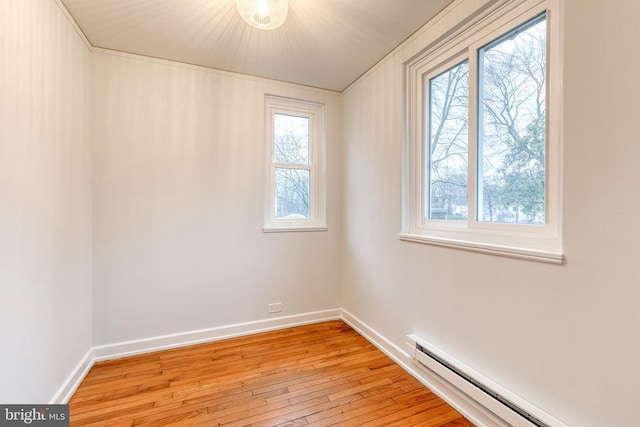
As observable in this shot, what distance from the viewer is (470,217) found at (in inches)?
70.3

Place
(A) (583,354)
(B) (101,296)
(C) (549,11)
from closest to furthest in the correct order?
(A) (583,354), (C) (549,11), (B) (101,296)

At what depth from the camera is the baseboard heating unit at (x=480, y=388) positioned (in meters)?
1.33

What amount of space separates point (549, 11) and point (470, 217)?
1.11 meters

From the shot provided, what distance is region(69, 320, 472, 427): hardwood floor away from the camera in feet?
5.44

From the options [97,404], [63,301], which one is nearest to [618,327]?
[97,404]

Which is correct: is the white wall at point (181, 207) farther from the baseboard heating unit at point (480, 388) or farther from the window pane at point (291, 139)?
the baseboard heating unit at point (480, 388)

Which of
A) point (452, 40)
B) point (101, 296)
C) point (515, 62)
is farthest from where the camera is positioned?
point (101, 296)

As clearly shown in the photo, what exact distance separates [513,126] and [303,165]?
1.97m

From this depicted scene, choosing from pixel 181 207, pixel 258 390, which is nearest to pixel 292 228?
pixel 181 207

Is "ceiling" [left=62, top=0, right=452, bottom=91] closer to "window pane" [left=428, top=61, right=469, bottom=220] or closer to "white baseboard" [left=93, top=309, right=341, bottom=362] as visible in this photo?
"window pane" [left=428, top=61, right=469, bottom=220]

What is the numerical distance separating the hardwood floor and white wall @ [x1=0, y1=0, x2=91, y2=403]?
0.36 meters

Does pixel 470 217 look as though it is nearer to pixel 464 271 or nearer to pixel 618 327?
pixel 464 271

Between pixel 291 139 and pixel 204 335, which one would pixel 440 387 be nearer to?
pixel 204 335
